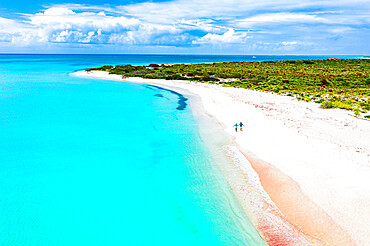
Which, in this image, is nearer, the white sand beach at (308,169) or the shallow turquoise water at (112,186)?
the white sand beach at (308,169)

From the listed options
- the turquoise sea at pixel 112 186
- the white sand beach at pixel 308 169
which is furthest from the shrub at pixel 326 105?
the turquoise sea at pixel 112 186

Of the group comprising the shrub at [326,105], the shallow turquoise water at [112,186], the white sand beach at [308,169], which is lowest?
the shallow turquoise water at [112,186]

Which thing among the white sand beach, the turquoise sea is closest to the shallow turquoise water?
the turquoise sea

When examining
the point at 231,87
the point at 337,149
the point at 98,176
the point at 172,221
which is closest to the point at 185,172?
the point at 172,221

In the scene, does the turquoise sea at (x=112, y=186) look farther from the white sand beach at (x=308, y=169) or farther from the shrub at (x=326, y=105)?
the shrub at (x=326, y=105)

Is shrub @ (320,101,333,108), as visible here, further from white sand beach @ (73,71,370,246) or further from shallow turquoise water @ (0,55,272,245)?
shallow turquoise water @ (0,55,272,245)

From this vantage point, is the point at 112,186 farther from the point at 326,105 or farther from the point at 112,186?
the point at 326,105

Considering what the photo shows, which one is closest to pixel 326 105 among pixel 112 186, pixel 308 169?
pixel 308 169
